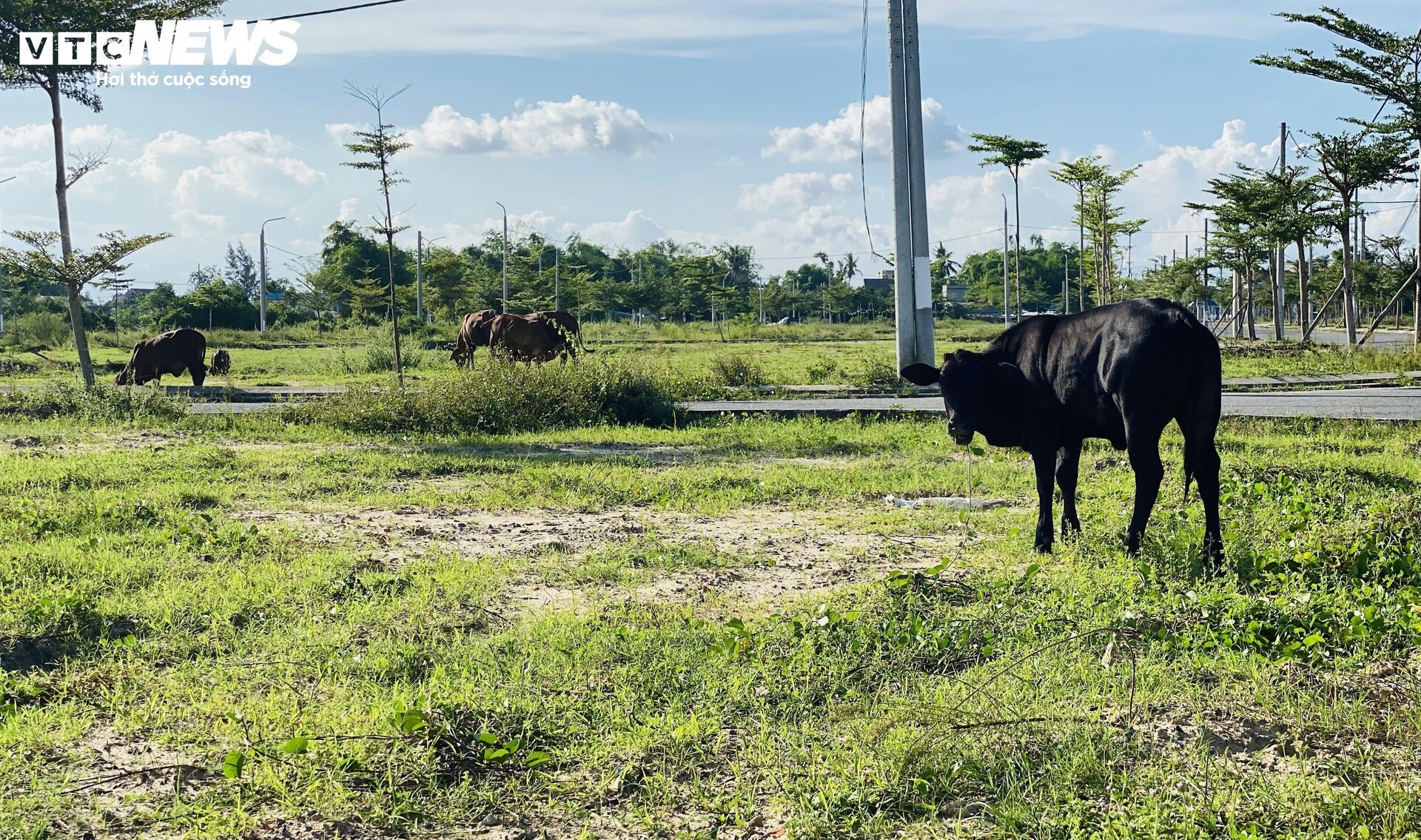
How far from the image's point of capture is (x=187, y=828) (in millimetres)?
3717

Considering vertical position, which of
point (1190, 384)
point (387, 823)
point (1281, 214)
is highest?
point (1281, 214)

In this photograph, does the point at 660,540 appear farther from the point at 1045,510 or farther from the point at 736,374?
the point at 736,374

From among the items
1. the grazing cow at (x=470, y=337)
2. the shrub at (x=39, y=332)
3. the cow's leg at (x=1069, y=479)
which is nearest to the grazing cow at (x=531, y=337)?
the grazing cow at (x=470, y=337)

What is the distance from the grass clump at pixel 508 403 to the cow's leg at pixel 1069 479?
318 inches

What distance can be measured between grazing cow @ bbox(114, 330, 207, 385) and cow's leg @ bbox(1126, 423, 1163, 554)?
18717 mm

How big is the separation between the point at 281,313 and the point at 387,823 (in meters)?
65.3

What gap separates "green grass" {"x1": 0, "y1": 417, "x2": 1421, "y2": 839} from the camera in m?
3.81

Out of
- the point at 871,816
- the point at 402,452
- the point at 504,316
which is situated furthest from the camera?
the point at 504,316

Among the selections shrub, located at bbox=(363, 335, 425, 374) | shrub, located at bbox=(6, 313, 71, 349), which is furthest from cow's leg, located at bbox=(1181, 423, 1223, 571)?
shrub, located at bbox=(6, 313, 71, 349)

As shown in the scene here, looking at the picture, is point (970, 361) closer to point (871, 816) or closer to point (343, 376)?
point (871, 816)

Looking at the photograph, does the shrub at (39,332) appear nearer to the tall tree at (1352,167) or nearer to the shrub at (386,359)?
the shrub at (386,359)

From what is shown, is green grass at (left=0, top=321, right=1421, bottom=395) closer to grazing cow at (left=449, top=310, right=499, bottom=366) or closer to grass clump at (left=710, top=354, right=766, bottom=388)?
grass clump at (left=710, top=354, right=766, bottom=388)

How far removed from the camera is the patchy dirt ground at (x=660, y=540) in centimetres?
658

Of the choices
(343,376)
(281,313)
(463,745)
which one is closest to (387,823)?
(463,745)
